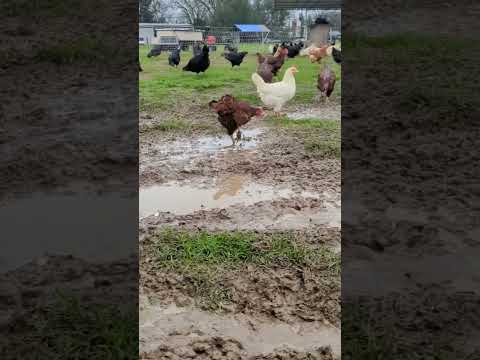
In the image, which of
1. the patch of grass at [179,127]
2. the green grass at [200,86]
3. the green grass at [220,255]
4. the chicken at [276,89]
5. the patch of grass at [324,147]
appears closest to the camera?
the green grass at [220,255]

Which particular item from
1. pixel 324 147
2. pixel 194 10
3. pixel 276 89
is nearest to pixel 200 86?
pixel 276 89

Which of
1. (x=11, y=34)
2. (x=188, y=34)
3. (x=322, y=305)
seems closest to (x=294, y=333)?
(x=322, y=305)

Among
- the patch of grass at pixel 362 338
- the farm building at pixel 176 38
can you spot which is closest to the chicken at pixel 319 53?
the farm building at pixel 176 38

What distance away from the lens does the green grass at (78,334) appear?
1.62 metres

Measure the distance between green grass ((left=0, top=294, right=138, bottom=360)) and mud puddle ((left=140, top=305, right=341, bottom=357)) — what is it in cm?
8

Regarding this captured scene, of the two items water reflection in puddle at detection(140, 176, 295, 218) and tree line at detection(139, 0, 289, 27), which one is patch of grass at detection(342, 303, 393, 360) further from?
tree line at detection(139, 0, 289, 27)

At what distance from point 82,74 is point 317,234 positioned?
4622 millimetres

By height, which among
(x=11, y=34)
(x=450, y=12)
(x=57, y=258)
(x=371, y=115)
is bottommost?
(x=57, y=258)

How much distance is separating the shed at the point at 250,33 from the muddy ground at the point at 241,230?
45.2 ft

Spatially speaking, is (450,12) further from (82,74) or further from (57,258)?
(57,258)

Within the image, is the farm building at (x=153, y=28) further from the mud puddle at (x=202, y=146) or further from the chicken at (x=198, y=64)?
the mud puddle at (x=202, y=146)

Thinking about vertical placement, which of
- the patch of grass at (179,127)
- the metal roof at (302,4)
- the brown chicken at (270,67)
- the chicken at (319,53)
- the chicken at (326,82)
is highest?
the metal roof at (302,4)

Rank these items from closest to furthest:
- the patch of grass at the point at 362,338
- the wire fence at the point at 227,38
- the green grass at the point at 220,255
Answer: the patch of grass at the point at 362,338 < the green grass at the point at 220,255 < the wire fence at the point at 227,38

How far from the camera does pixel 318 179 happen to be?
11.1 ft
